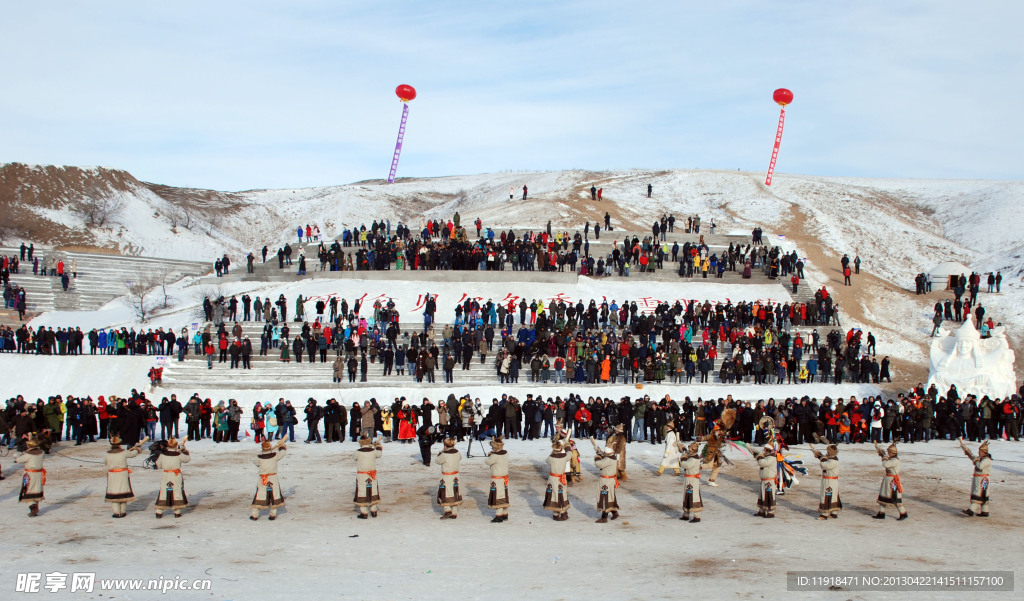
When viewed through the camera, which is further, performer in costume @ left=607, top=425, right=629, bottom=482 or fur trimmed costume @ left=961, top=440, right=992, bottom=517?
performer in costume @ left=607, top=425, right=629, bottom=482

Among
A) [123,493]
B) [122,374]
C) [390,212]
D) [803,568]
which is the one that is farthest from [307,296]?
[390,212]

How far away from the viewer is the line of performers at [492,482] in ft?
47.9

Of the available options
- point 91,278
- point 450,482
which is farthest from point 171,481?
point 91,278

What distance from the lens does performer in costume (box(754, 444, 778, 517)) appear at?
15.1m

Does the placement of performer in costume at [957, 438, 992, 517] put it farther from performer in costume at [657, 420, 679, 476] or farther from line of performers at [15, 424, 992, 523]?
performer in costume at [657, 420, 679, 476]

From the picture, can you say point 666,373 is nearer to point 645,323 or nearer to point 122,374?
point 645,323

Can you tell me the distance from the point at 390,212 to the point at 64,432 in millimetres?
65201

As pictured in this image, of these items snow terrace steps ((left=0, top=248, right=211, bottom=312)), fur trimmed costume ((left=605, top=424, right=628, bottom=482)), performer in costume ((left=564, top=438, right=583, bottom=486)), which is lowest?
performer in costume ((left=564, top=438, right=583, bottom=486))

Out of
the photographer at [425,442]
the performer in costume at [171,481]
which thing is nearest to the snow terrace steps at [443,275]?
the photographer at [425,442]

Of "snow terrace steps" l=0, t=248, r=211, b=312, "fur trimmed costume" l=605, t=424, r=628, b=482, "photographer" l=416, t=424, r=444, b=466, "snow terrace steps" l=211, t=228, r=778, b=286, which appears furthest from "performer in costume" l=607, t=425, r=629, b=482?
"snow terrace steps" l=0, t=248, r=211, b=312

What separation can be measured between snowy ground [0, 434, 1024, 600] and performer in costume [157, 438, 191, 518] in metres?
0.30

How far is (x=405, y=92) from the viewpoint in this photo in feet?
201

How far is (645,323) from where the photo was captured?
30156mm

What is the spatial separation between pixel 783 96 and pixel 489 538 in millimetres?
53668
